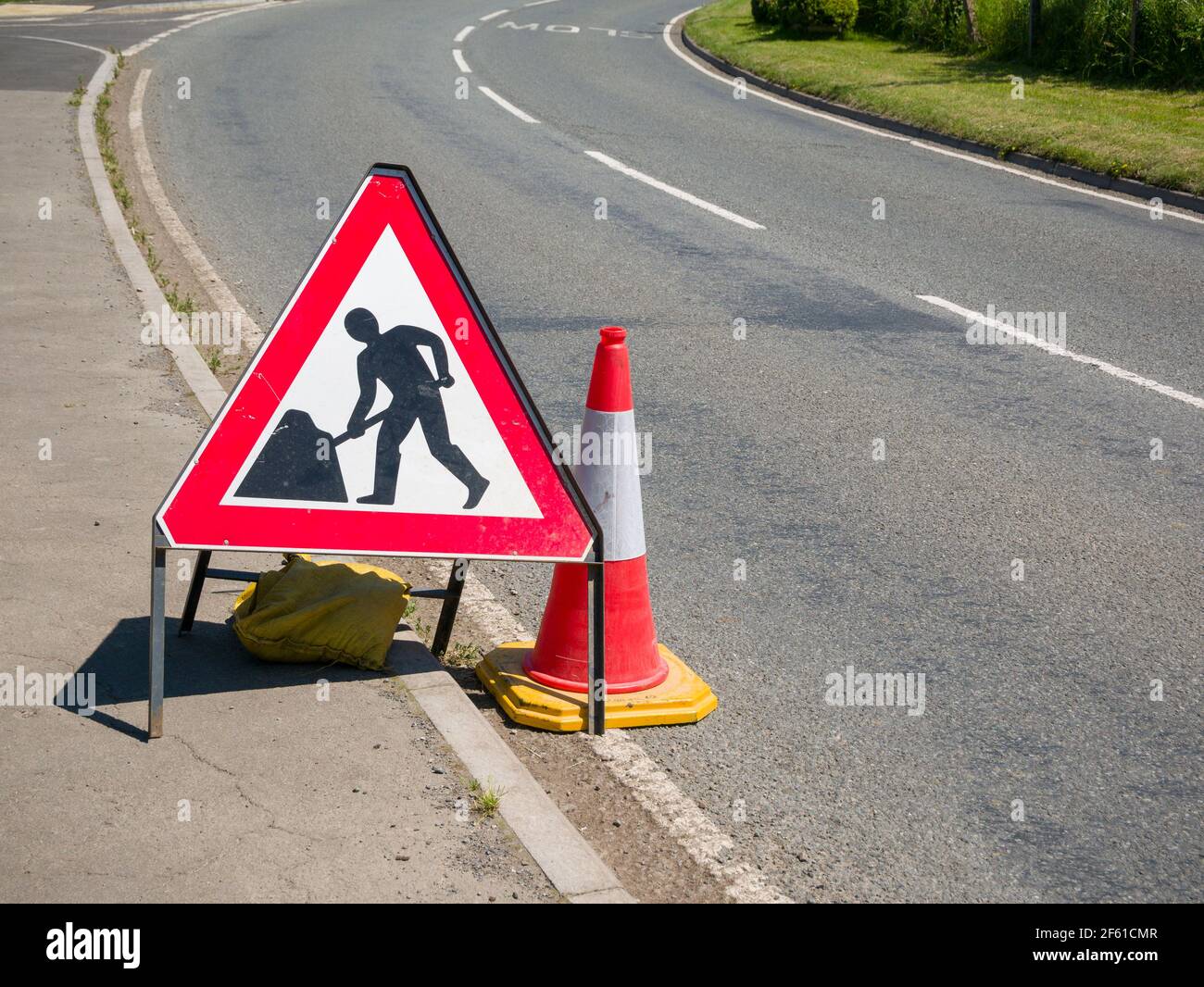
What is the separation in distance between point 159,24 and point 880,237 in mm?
21303

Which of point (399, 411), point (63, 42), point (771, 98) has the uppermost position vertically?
point (63, 42)

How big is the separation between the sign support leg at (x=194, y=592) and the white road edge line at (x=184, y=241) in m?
3.71

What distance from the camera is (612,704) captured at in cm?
451

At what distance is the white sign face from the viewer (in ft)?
13.8

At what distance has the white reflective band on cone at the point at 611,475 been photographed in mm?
4523

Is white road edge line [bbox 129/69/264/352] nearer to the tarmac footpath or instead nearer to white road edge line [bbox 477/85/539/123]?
the tarmac footpath

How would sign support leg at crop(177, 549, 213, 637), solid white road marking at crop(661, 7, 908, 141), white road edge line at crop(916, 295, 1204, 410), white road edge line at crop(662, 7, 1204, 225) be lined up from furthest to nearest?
solid white road marking at crop(661, 7, 908, 141)
white road edge line at crop(662, 7, 1204, 225)
white road edge line at crop(916, 295, 1204, 410)
sign support leg at crop(177, 549, 213, 637)

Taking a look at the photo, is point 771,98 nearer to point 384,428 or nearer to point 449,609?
point 449,609

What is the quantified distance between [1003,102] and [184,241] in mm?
11422

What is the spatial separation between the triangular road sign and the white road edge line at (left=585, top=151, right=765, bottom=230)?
27.3 feet

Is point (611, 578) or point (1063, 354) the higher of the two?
point (611, 578)

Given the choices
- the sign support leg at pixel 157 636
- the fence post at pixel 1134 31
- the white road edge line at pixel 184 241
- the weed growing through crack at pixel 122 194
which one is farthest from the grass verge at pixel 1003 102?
the sign support leg at pixel 157 636

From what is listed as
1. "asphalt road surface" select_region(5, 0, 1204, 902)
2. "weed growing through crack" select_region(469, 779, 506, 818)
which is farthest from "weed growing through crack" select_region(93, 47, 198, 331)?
"weed growing through crack" select_region(469, 779, 506, 818)

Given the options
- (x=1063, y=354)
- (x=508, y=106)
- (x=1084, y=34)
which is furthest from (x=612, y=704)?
(x=1084, y=34)
